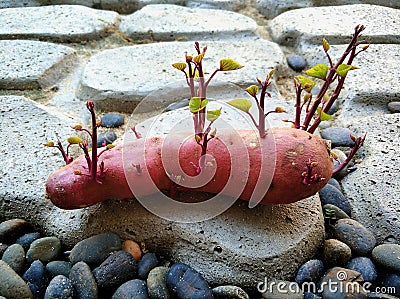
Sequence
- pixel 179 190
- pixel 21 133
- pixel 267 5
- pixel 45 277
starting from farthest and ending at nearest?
1. pixel 267 5
2. pixel 21 133
3. pixel 179 190
4. pixel 45 277

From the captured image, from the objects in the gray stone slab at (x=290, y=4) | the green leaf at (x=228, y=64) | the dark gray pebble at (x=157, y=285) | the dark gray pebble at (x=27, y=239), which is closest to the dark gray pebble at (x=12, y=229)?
the dark gray pebble at (x=27, y=239)

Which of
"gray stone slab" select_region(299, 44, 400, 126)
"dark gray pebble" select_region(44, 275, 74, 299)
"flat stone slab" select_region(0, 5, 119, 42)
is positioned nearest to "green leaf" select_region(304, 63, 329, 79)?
"gray stone slab" select_region(299, 44, 400, 126)

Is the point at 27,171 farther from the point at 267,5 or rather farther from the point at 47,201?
the point at 267,5

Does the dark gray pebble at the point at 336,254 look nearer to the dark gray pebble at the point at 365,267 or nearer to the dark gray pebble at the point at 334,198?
the dark gray pebble at the point at 365,267

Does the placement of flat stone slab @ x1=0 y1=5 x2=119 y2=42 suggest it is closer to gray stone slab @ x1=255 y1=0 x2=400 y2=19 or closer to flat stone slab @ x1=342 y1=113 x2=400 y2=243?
gray stone slab @ x1=255 y1=0 x2=400 y2=19

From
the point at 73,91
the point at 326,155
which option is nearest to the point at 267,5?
the point at 73,91

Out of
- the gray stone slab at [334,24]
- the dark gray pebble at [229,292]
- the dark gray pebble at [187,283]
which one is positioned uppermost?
the gray stone slab at [334,24]

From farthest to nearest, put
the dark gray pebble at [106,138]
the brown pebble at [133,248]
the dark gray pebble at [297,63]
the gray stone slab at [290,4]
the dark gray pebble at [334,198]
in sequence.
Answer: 1. the gray stone slab at [290,4]
2. the dark gray pebble at [297,63]
3. the dark gray pebble at [106,138]
4. the dark gray pebble at [334,198]
5. the brown pebble at [133,248]
